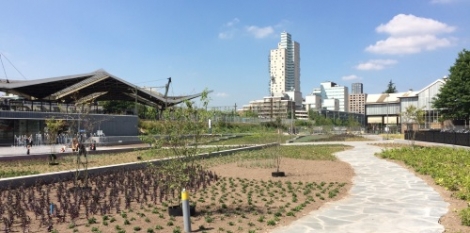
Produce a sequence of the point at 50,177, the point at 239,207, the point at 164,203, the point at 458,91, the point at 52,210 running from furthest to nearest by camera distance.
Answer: the point at 458,91 → the point at 50,177 → the point at 164,203 → the point at 239,207 → the point at 52,210

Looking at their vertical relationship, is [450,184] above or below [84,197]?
above

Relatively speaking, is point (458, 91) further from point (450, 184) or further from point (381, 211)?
point (381, 211)

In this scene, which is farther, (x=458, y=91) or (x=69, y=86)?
(x=458, y=91)

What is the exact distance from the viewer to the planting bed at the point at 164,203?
25.3ft

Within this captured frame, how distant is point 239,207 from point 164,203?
6.52ft

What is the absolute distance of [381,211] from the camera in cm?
895

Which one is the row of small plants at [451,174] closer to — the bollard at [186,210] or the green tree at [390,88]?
the bollard at [186,210]

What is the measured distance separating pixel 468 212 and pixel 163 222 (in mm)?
6402

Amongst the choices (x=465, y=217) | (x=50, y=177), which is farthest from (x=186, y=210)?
(x=50, y=177)

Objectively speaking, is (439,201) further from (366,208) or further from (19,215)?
(19,215)

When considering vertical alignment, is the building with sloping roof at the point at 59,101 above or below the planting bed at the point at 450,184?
above

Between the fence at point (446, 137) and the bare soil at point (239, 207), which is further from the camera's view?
the fence at point (446, 137)

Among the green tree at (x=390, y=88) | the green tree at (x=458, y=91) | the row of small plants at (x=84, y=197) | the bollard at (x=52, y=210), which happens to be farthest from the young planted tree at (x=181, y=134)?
the green tree at (x=390, y=88)

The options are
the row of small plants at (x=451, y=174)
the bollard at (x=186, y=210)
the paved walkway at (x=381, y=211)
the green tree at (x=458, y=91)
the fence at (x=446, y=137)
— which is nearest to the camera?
the bollard at (x=186, y=210)
